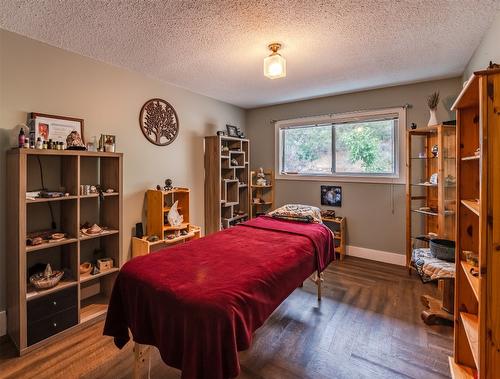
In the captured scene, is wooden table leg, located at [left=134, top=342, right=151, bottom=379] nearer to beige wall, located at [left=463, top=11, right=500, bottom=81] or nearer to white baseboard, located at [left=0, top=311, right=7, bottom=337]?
white baseboard, located at [left=0, top=311, right=7, bottom=337]

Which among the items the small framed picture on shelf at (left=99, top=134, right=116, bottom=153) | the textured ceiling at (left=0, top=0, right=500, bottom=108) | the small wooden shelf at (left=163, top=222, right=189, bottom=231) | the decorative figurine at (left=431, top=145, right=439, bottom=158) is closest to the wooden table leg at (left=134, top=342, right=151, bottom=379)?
the small wooden shelf at (left=163, top=222, right=189, bottom=231)

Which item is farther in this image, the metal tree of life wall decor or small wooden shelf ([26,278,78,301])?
the metal tree of life wall decor

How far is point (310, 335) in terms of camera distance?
2119 millimetres

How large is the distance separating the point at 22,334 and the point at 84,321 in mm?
Answer: 432

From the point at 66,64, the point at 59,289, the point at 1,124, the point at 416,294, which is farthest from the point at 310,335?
the point at 66,64

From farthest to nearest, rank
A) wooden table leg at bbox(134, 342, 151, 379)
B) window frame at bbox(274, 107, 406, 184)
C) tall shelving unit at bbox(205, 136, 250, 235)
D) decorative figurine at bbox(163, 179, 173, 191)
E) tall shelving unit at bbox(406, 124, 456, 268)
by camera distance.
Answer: tall shelving unit at bbox(205, 136, 250, 235)
window frame at bbox(274, 107, 406, 184)
decorative figurine at bbox(163, 179, 173, 191)
tall shelving unit at bbox(406, 124, 456, 268)
wooden table leg at bbox(134, 342, 151, 379)

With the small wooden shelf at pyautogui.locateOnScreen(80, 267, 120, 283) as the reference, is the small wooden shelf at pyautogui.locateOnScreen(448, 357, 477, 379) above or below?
below

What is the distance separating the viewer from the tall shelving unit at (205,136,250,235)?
Result: 3805mm

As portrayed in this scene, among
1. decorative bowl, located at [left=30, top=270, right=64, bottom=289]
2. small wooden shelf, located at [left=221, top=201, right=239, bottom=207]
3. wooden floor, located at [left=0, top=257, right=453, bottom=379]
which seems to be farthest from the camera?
small wooden shelf, located at [left=221, top=201, right=239, bottom=207]

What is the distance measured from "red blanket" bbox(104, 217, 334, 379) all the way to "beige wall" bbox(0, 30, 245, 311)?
1334 mm

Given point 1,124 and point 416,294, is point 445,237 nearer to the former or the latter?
point 416,294

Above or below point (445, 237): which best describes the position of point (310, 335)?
below

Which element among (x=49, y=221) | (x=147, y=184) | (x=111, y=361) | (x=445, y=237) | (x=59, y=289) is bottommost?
(x=111, y=361)

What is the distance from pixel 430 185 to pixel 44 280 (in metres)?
3.93
